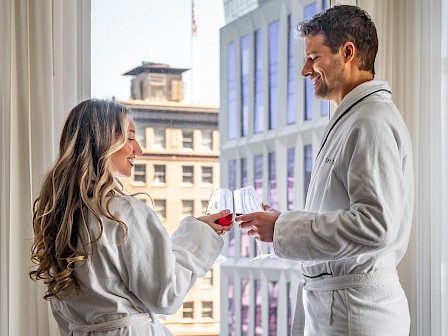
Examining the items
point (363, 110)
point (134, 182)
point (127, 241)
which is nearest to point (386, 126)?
point (363, 110)

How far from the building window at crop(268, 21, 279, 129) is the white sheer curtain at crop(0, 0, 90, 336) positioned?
1.00m

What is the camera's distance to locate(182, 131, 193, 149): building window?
10.2 ft

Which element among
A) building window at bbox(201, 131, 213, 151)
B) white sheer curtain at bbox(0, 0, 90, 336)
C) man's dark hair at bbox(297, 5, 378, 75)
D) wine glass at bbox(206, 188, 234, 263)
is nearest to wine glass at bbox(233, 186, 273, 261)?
wine glass at bbox(206, 188, 234, 263)

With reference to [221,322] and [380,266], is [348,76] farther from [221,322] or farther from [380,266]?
[221,322]

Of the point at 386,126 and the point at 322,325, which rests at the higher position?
the point at 386,126

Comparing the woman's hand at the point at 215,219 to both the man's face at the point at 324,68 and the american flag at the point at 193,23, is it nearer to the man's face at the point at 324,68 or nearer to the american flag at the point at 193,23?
the man's face at the point at 324,68

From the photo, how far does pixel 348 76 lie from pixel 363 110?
201mm

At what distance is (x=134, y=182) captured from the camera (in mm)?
3016

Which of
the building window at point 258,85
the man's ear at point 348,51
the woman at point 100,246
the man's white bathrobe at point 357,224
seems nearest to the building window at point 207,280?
the building window at point 258,85

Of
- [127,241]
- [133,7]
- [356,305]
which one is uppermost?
[133,7]

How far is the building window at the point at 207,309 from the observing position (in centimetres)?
319

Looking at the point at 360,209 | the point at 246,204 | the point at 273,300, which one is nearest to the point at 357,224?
the point at 360,209

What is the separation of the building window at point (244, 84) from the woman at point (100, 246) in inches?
44.9

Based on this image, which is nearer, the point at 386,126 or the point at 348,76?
the point at 386,126
